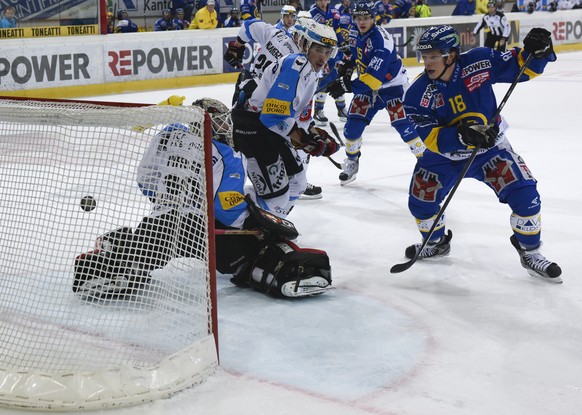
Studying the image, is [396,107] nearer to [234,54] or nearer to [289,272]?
[234,54]

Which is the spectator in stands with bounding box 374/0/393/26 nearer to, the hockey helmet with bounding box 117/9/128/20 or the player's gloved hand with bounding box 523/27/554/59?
the hockey helmet with bounding box 117/9/128/20

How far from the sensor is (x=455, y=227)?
4.96 m

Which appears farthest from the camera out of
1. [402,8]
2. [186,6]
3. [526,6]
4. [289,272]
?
[526,6]

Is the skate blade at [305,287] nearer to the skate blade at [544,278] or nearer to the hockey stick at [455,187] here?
the hockey stick at [455,187]

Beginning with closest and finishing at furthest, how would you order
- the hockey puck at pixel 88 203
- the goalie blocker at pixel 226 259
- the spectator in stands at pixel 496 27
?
1. the hockey puck at pixel 88 203
2. the goalie blocker at pixel 226 259
3. the spectator in stands at pixel 496 27

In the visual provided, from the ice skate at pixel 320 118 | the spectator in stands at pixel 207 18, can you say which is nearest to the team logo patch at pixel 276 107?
the ice skate at pixel 320 118

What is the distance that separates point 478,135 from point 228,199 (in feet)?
3.60

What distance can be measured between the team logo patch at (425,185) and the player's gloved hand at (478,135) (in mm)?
381

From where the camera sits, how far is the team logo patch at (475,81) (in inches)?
153

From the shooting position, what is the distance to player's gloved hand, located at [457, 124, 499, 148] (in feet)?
12.1

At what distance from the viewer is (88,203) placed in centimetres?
306

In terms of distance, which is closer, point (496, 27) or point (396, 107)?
point (396, 107)

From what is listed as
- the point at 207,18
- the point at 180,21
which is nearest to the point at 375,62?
the point at 207,18

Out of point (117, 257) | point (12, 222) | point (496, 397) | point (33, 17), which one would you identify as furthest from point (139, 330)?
point (33, 17)
